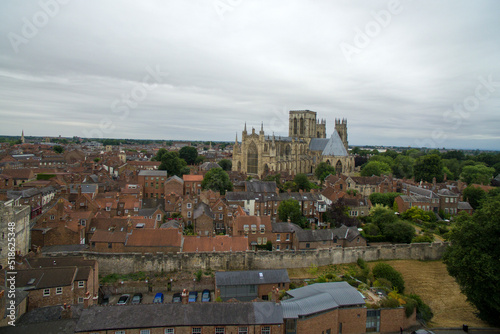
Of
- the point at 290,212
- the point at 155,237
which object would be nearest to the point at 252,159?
the point at 290,212

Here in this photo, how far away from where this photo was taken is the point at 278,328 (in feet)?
57.3

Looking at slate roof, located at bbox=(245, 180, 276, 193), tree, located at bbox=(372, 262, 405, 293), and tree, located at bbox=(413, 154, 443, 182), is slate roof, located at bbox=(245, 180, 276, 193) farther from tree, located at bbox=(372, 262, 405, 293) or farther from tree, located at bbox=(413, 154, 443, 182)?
tree, located at bbox=(413, 154, 443, 182)

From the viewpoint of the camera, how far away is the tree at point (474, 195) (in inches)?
1817

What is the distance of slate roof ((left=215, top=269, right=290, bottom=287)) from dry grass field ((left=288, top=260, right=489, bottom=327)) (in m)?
4.47

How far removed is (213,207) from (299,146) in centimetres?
4837

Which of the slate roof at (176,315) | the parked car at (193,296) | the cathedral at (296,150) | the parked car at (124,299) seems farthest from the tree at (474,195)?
the parked car at (124,299)

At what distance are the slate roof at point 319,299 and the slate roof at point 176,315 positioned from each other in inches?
41.8

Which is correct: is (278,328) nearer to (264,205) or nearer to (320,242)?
(320,242)

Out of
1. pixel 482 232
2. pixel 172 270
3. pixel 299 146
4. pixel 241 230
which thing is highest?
pixel 299 146

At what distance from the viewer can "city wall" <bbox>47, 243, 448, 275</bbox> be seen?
27.1m

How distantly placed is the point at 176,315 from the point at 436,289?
885 inches

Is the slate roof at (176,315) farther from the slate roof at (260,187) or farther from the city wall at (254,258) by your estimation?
the slate roof at (260,187)

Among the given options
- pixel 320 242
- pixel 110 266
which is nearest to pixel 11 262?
pixel 110 266

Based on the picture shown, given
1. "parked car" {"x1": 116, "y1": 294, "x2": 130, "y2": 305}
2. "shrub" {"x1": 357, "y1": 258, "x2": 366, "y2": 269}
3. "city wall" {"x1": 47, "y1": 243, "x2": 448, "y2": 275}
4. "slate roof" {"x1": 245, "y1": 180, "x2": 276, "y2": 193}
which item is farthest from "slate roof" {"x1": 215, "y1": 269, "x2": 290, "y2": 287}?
"slate roof" {"x1": 245, "y1": 180, "x2": 276, "y2": 193}
